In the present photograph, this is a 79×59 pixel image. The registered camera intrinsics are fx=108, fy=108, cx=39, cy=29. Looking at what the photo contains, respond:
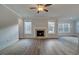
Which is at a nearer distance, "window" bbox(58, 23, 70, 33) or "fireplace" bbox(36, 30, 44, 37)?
"window" bbox(58, 23, 70, 33)

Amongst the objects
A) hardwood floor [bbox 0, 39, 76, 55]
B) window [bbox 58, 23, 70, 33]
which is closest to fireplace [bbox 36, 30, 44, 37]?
window [bbox 58, 23, 70, 33]

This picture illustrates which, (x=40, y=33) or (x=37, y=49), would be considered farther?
(x=40, y=33)

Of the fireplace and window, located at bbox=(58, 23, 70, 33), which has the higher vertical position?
window, located at bbox=(58, 23, 70, 33)

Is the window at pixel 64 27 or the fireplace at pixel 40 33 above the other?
the window at pixel 64 27

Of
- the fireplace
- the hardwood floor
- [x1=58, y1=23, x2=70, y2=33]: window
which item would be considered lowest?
the hardwood floor

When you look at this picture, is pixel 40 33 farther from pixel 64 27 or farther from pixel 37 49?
pixel 37 49

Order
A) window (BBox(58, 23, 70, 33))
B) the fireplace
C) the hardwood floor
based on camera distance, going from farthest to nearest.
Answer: the fireplace
window (BBox(58, 23, 70, 33))
the hardwood floor

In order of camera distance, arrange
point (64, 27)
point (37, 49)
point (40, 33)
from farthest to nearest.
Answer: point (40, 33) < point (64, 27) < point (37, 49)

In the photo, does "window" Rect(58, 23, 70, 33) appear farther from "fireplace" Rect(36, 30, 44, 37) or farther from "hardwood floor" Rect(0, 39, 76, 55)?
"fireplace" Rect(36, 30, 44, 37)

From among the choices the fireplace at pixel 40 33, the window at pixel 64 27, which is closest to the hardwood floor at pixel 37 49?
the window at pixel 64 27

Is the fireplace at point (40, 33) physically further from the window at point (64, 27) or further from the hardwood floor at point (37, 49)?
the hardwood floor at point (37, 49)

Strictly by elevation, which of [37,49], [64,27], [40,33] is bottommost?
→ [37,49]

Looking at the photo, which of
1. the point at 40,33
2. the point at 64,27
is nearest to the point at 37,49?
the point at 64,27
